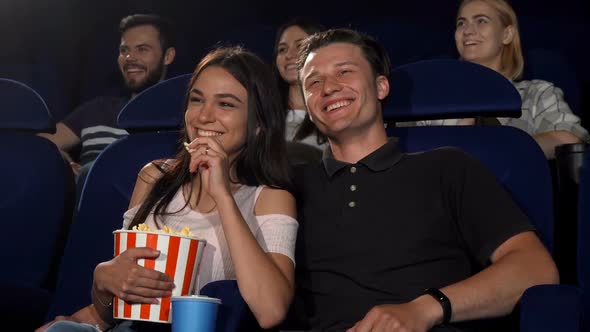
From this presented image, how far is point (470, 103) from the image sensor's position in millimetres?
1671

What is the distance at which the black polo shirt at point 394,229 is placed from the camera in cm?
148

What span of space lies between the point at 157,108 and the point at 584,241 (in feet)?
→ 2.95

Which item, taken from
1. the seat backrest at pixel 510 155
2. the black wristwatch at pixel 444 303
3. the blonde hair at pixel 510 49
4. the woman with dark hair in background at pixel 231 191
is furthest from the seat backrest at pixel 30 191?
the blonde hair at pixel 510 49

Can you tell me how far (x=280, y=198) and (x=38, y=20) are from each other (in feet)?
6.51

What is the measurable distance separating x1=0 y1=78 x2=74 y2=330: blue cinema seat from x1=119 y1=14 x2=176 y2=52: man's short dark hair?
3.46 feet

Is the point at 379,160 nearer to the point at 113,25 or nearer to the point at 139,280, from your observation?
the point at 139,280

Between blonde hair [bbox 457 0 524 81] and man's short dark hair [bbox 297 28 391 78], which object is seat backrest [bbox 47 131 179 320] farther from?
blonde hair [bbox 457 0 524 81]

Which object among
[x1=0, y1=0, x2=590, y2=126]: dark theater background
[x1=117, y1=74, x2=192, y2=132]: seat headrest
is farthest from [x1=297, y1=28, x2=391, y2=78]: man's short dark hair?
[x1=0, y1=0, x2=590, y2=126]: dark theater background

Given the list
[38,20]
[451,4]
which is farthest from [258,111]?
[38,20]

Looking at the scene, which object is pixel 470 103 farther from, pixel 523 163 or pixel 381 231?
pixel 381 231

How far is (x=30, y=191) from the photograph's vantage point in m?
1.90

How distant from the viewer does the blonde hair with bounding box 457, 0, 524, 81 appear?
249cm

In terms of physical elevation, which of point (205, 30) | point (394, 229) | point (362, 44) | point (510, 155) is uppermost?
point (205, 30)

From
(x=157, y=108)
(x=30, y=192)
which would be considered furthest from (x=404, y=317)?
(x=30, y=192)
